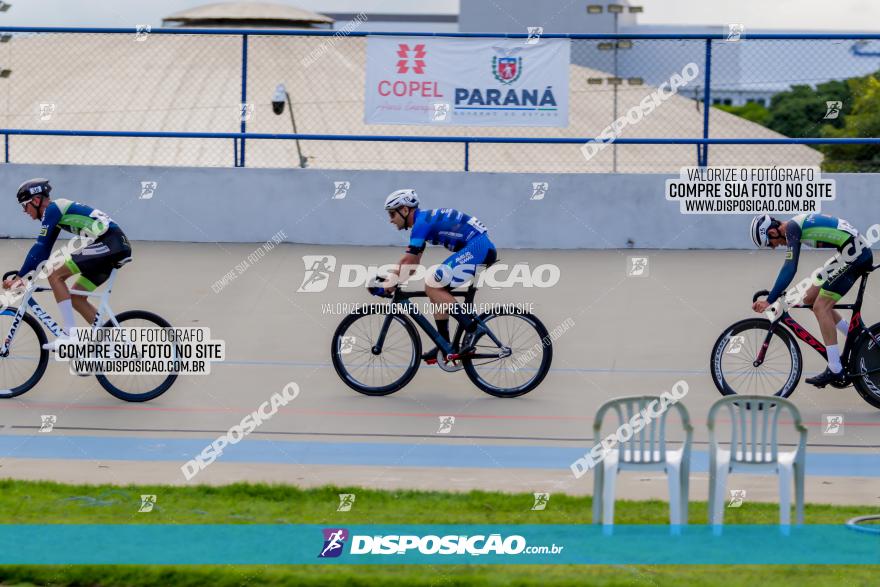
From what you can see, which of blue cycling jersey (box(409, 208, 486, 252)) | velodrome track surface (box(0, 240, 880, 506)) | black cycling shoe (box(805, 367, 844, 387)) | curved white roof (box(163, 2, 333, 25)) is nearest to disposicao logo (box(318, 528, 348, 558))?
velodrome track surface (box(0, 240, 880, 506))

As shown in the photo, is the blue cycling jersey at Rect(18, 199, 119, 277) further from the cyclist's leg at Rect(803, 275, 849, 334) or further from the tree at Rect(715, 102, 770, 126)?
the tree at Rect(715, 102, 770, 126)

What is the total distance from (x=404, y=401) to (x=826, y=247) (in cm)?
361

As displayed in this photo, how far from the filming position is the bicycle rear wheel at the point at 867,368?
405 inches

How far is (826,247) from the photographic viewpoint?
10.3m

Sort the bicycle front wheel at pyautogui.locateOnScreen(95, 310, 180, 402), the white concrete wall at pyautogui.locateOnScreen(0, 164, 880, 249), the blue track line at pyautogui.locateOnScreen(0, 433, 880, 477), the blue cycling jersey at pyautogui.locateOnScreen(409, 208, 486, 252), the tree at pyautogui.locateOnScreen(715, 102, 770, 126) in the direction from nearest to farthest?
the blue track line at pyautogui.locateOnScreen(0, 433, 880, 477) → the bicycle front wheel at pyautogui.locateOnScreen(95, 310, 180, 402) → the blue cycling jersey at pyautogui.locateOnScreen(409, 208, 486, 252) → the white concrete wall at pyautogui.locateOnScreen(0, 164, 880, 249) → the tree at pyautogui.locateOnScreen(715, 102, 770, 126)

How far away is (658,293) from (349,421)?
588cm

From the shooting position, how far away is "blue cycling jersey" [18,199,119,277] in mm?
10148

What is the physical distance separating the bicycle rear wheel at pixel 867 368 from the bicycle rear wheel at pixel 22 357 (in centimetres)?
644

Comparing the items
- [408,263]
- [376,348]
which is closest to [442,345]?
[376,348]

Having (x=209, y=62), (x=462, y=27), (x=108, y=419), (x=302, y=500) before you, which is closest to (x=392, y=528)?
(x=302, y=500)

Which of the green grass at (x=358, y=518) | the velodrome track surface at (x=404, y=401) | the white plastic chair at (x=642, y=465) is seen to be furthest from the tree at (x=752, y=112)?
the white plastic chair at (x=642, y=465)

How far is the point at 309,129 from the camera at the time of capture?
50281 millimetres

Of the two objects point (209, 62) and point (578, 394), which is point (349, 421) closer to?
point (578, 394)

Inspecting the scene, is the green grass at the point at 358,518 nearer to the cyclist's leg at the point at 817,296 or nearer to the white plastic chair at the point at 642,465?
the white plastic chair at the point at 642,465
